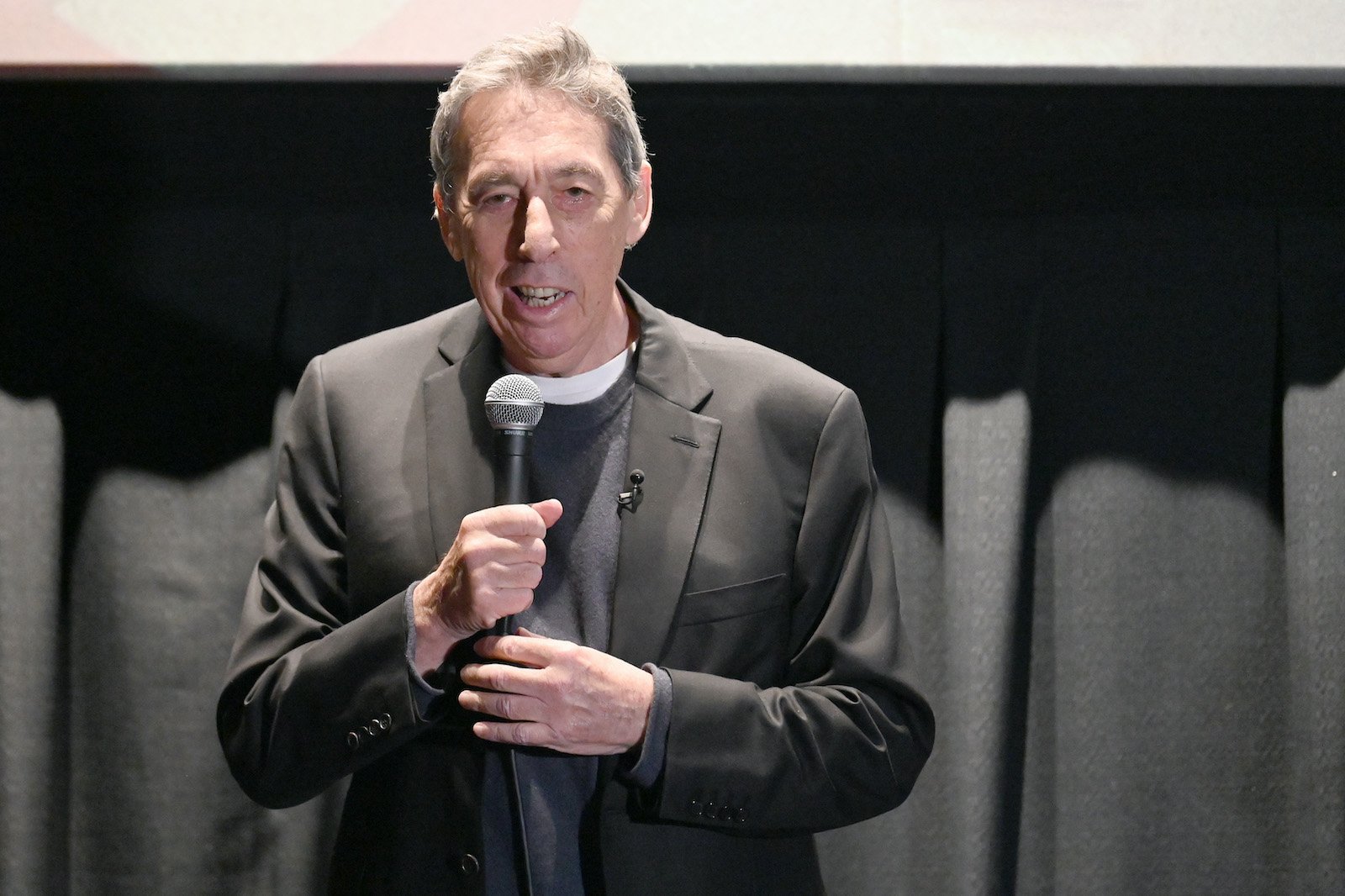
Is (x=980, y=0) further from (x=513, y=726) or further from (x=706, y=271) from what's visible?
(x=513, y=726)

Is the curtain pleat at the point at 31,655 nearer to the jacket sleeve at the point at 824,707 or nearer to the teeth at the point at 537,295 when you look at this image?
the teeth at the point at 537,295

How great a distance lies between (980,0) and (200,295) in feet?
4.93

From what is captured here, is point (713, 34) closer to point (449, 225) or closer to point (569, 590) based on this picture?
point (449, 225)

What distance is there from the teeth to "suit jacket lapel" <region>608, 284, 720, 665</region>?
155mm

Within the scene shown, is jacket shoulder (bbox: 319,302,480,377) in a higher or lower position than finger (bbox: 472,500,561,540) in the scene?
higher

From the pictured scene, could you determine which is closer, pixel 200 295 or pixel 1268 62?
pixel 1268 62

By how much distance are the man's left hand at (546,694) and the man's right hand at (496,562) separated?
41 mm

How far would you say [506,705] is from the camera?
3.96 feet

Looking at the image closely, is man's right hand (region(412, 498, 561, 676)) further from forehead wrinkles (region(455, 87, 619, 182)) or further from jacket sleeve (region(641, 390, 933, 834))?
forehead wrinkles (region(455, 87, 619, 182))

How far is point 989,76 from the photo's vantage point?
203 cm

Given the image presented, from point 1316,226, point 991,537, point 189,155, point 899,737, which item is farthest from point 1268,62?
point 189,155

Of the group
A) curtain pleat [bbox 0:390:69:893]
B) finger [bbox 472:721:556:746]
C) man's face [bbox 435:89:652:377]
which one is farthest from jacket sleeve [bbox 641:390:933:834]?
curtain pleat [bbox 0:390:69:893]

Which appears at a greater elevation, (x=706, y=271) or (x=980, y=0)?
(x=980, y=0)

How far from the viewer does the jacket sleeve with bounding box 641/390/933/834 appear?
1282 millimetres
